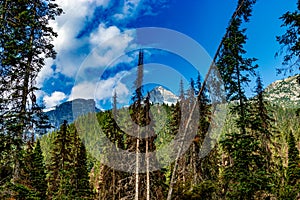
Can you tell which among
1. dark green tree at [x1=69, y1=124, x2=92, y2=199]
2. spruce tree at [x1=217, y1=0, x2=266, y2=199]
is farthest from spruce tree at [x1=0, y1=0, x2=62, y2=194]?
dark green tree at [x1=69, y1=124, x2=92, y2=199]

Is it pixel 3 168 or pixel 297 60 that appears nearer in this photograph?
pixel 3 168

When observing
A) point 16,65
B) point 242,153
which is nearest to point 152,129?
point 242,153

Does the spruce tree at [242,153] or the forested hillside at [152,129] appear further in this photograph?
the spruce tree at [242,153]

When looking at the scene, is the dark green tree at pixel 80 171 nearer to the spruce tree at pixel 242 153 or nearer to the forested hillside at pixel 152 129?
the forested hillside at pixel 152 129

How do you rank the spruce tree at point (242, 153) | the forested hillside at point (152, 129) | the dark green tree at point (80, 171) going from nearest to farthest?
the forested hillside at point (152, 129) < the spruce tree at point (242, 153) < the dark green tree at point (80, 171)

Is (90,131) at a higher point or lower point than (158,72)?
higher

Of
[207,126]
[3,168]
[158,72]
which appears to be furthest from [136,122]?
[3,168]

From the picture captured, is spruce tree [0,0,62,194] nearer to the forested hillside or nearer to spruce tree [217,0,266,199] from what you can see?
the forested hillside

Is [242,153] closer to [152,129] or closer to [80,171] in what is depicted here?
[152,129]

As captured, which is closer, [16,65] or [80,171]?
[16,65]

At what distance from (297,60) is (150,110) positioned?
13.7 metres

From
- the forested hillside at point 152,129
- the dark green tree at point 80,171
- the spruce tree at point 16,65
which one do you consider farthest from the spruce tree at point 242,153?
the dark green tree at point 80,171

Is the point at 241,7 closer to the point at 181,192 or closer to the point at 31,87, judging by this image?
the point at 31,87

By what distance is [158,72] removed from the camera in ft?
55.3
